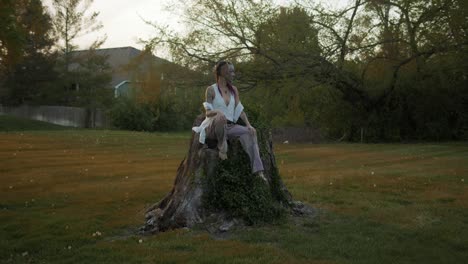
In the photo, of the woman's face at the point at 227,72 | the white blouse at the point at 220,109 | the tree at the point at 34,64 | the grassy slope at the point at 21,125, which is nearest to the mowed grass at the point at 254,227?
the white blouse at the point at 220,109

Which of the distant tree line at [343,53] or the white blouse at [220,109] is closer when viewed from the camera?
the white blouse at [220,109]

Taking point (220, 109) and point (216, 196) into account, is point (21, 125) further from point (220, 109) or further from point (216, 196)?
point (216, 196)

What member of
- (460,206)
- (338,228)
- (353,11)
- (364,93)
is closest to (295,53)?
(353,11)

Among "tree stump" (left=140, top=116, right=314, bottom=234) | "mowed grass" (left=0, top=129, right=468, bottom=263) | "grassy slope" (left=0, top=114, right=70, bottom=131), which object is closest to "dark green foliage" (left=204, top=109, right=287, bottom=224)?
"tree stump" (left=140, top=116, right=314, bottom=234)

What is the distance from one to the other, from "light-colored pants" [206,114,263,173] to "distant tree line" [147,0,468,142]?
43.0 feet

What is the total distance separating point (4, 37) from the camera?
1452cm

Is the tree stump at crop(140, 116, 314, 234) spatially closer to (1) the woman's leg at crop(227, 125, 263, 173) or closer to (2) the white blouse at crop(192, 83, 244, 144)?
(1) the woman's leg at crop(227, 125, 263, 173)

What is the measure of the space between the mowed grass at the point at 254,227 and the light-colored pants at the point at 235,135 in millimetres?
866

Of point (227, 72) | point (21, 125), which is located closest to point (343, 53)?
point (227, 72)

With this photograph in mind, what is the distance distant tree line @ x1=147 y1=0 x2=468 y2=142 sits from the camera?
1942 cm

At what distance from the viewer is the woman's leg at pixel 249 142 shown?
612cm

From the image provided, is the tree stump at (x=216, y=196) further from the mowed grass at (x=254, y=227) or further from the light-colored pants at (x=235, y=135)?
the mowed grass at (x=254, y=227)

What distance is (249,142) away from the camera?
6227 mm

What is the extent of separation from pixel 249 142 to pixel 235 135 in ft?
0.69
